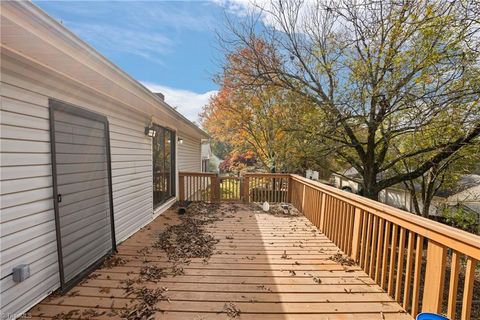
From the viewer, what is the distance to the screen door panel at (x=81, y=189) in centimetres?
250

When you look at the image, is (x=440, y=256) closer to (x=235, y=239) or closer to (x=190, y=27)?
(x=235, y=239)

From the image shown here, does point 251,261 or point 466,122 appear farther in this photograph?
point 466,122

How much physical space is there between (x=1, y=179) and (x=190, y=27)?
597 centimetres

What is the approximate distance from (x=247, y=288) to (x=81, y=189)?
2209 mm

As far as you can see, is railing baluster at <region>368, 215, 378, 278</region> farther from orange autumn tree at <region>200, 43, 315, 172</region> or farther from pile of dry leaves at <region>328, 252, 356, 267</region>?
orange autumn tree at <region>200, 43, 315, 172</region>

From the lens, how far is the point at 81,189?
2.80 metres

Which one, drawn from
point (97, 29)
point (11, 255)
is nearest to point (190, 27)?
point (97, 29)

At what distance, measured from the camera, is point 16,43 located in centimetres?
177

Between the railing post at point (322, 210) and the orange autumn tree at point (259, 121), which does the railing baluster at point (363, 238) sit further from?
the orange autumn tree at point (259, 121)

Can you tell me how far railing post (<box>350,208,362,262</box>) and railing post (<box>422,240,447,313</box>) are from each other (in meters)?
1.13

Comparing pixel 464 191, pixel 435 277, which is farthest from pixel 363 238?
pixel 464 191

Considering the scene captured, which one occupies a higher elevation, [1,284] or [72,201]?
[72,201]

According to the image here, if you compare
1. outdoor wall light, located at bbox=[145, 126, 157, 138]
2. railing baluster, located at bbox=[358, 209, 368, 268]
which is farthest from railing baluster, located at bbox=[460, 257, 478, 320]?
outdoor wall light, located at bbox=[145, 126, 157, 138]

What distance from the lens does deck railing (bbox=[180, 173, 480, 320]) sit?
5.72 feet
